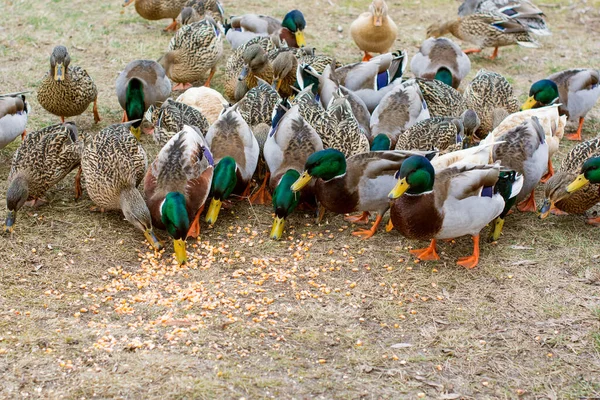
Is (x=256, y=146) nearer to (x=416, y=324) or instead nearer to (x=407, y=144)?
(x=407, y=144)

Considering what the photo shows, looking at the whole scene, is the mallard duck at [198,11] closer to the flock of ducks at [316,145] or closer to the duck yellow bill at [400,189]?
the flock of ducks at [316,145]

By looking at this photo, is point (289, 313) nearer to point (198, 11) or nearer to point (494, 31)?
point (198, 11)

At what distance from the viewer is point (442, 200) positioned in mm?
5145

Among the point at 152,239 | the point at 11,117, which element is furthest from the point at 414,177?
the point at 11,117

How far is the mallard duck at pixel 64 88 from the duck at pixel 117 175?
46.9 inches

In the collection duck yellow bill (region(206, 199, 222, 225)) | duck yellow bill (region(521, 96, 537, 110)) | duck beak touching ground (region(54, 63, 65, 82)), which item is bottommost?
duck yellow bill (region(521, 96, 537, 110))

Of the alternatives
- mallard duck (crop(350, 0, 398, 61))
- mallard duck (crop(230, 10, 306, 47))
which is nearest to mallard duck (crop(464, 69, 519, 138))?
mallard duck (crop(350, 0, 398, 61))

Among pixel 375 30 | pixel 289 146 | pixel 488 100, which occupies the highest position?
pixel 289 146

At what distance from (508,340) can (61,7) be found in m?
8.68

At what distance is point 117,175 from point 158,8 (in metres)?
A: 4.83

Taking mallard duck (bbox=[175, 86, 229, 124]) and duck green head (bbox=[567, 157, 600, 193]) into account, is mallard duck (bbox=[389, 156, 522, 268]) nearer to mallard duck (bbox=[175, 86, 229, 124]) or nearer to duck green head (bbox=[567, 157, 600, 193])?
duck green head (bbox=[567, 157, 600, 193])

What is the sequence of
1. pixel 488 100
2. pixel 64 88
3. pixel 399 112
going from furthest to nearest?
1. pixel 488 100
2. pixel 64 88
3. pixel 399 112

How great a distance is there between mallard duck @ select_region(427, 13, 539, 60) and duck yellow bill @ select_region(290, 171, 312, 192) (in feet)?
16.5

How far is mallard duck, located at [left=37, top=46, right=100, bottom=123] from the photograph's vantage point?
6.76m
